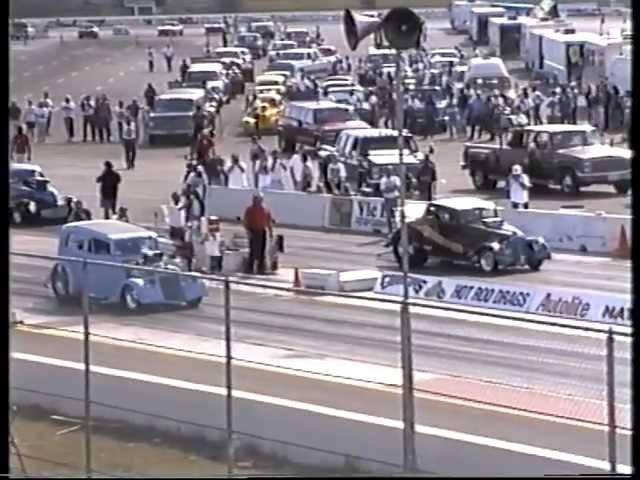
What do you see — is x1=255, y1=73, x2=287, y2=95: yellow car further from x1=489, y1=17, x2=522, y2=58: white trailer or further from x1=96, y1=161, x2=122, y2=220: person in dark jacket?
x1=96, y1=161, x2=122, y2=220: person in dark jacket

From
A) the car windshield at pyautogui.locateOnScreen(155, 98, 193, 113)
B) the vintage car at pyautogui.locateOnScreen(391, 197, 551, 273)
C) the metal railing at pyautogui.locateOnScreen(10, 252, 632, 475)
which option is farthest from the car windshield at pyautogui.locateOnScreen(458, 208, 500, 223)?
the car windshield at pyautogui.locateOnScreen(155, 98, 193, 113)

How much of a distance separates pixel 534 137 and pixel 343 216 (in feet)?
17.3

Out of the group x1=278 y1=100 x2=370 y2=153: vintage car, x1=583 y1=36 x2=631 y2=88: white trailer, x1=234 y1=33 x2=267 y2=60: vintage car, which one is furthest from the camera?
x1=234 y1=33 x2=267 y2=60: vintage car

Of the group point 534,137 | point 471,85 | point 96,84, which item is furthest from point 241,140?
point 534,137

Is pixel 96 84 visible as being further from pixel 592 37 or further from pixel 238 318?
pixel 238 318

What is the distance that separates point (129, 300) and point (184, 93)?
31686mm

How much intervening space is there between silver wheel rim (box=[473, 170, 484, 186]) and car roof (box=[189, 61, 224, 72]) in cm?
1705

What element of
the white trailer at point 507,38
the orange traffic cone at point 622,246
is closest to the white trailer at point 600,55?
the white trailer at point 507,38

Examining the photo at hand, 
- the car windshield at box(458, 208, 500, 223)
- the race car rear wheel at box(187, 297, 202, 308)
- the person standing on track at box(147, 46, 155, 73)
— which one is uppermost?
the person standing on track at box(147, 46, 155, 73)

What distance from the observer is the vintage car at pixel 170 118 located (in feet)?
127

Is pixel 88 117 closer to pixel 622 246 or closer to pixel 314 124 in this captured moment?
pixel 314 124

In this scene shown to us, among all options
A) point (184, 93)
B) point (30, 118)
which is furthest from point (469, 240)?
point (184, 93)

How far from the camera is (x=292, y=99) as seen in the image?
146ft

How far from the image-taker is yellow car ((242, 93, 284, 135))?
41.2m
